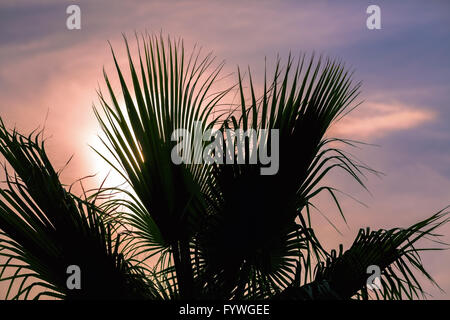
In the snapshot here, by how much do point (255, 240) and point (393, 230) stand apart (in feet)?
2.66

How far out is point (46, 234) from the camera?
273 cm

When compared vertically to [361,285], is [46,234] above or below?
above

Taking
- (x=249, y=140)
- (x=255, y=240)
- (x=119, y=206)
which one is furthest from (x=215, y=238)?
(x=119, y=206)

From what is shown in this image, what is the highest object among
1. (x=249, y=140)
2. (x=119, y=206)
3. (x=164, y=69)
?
(x=164, y=69)

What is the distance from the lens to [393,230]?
9.53 feet

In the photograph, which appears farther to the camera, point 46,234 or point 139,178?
point 139,178

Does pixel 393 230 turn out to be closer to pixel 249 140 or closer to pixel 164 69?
pixel 249 140

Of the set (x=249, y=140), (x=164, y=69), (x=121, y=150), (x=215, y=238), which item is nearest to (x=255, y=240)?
(x=215, y=238)
